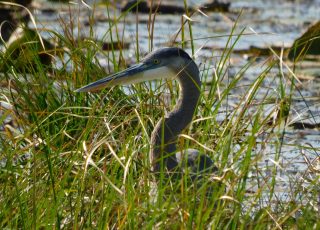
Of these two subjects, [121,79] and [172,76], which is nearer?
[121,79]

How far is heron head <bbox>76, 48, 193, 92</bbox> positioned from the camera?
4.74m

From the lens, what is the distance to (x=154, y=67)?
480 cm

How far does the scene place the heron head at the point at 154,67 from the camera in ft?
15.5

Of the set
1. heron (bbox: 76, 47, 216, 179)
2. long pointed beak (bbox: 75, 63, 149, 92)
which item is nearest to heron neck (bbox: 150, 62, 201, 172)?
heron (bbox: 76, 47, 216, 179)

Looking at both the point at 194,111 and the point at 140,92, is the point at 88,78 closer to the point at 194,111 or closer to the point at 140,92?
the point at 140,92

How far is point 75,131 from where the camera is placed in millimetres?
5191

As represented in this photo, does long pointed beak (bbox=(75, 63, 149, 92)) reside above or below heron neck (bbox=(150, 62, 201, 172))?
above

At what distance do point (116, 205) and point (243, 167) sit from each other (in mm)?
547

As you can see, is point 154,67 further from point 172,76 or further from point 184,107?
point 184,107

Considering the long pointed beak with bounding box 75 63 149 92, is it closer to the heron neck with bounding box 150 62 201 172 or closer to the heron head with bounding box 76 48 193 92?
the heron head with bounding box 76 48 193 92

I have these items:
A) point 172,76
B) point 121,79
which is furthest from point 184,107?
point 121,79

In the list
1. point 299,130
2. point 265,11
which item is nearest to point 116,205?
point 299,130

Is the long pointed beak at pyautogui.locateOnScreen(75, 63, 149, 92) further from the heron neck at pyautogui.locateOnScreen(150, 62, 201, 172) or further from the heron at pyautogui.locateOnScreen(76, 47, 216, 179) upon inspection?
the heron neck at pyautogui.locateOnScreen(150, 62, 201, 172)

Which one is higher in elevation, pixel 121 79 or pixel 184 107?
pixel 121 79
